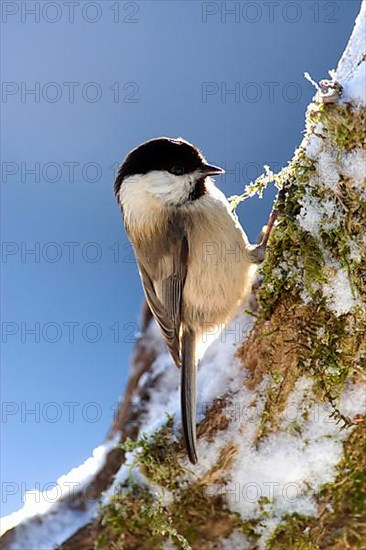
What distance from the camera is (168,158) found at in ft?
7.04

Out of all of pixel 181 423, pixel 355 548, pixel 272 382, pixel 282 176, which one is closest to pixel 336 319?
pixel 272 382

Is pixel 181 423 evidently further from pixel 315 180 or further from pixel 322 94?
pixel 322 94

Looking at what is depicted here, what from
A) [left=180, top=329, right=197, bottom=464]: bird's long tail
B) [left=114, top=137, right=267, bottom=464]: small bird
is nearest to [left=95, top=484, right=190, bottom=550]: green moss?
[left=180, top=329, right=197, bottom=464]: bird's long tail

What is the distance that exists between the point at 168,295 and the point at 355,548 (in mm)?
1004

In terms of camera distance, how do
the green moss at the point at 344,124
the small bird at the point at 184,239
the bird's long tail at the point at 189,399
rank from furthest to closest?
1. the small bird at the point at 184,239
2. the bird's long tail at the point at 189,399
3. the green moss at the point at 344,124

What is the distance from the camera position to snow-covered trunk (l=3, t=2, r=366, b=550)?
159cm

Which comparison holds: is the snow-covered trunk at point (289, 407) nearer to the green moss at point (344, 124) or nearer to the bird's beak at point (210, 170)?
the green moss at point (344, 124)

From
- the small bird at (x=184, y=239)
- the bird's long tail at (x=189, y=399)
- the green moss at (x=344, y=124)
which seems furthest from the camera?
the small bird at (x=184, y=239)

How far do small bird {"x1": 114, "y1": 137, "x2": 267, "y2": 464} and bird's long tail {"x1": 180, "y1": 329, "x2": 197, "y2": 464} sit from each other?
0.07 ft

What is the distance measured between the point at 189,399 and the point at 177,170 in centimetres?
81

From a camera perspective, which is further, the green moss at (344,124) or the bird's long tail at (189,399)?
the bird's long tail at (189,399)

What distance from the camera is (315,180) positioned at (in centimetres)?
164

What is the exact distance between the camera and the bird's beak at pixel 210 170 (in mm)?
2123

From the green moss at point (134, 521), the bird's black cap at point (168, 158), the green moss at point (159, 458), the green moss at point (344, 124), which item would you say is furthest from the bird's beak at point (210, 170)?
the green moss at point (134, 521)
